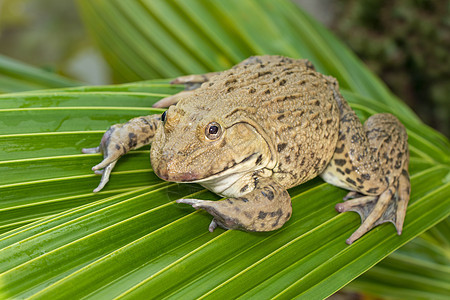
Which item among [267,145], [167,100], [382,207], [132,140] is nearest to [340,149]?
[382,207]

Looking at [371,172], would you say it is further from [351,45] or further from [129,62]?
[351,45]

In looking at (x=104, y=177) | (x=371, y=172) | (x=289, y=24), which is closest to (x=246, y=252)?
(x=104, y=177)

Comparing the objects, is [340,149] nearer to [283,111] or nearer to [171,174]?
[283,111]

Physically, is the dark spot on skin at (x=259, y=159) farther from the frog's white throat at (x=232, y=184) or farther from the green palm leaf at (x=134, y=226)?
the green palm leaf at (x=134, y=226)

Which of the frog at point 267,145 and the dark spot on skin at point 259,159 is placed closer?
the frog at point 267,145

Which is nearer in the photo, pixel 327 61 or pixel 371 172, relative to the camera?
pixel 371 172

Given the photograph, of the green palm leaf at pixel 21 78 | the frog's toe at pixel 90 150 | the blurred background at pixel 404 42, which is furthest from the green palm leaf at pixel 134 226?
the blurred background at pixel 404 42
